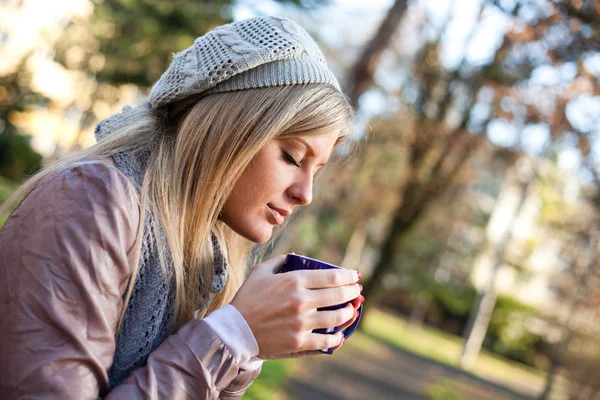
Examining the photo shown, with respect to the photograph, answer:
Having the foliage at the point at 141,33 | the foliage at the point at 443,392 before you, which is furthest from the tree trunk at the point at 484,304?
the foliage at the point at 141,33

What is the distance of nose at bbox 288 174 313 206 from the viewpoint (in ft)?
6.49

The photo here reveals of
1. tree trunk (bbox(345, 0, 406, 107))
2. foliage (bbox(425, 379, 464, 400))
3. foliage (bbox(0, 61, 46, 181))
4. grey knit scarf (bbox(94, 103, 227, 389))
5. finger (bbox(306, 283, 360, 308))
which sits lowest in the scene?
foliage (bbox(425, 379, 464, 400))

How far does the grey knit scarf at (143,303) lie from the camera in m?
1.67

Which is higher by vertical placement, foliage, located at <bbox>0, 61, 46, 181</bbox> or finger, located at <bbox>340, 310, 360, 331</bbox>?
finger, located at <bbox>340, 310, 360, 331</bbox>

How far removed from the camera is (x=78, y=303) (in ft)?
4.54

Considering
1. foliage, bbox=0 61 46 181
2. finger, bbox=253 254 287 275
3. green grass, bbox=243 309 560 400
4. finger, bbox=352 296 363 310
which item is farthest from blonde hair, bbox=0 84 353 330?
foliage, bbox=0 61 46 181

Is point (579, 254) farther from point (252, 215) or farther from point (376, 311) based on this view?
point (376, 311)

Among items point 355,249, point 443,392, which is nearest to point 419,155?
point 443,392

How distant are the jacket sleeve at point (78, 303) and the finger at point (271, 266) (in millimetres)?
244

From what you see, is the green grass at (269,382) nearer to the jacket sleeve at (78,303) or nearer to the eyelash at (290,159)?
the eyelash at (290,159)

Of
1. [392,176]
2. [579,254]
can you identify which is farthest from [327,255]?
[579,254]

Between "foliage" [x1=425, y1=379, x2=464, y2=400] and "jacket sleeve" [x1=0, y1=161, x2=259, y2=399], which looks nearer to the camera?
"jacket sleeve" [x1=0, y1=161, x2=259, y2=399]

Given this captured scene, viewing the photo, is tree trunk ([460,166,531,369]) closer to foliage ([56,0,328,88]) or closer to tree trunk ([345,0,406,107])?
foliage ([56,0,328,88])

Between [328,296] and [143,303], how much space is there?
0.50 metres
